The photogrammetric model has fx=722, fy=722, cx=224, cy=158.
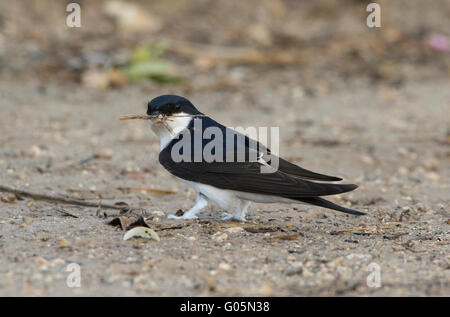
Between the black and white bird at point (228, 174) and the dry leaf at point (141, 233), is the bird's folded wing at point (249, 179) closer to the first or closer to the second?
the black and white bird at point (228, 174)

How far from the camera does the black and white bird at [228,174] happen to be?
3.69m

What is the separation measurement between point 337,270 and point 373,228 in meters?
0.88

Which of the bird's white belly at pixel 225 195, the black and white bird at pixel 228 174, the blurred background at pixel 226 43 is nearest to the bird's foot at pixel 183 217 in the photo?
the black and white bird at pixel 228 174

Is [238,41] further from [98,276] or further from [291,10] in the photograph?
[98,276]

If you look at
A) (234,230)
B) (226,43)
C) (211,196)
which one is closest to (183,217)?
(211,196)

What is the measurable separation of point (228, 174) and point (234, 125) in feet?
10.9

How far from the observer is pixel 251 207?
4633mm

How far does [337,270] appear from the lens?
10.3 feet

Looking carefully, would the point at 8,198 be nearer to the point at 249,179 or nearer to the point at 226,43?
the point at 249,179

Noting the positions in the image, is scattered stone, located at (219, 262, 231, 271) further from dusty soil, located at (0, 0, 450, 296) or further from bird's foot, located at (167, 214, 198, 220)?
bird's foot, located at (167, 214, 198, 220)

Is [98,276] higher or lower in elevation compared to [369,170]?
lower

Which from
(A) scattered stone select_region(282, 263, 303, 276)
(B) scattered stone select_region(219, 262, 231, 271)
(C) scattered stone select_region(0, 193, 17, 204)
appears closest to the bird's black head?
(C) scattered stone select_region(0, 193, 17, 204)

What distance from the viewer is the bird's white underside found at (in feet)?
12.6

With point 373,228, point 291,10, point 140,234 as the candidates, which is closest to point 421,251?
point 373,228
